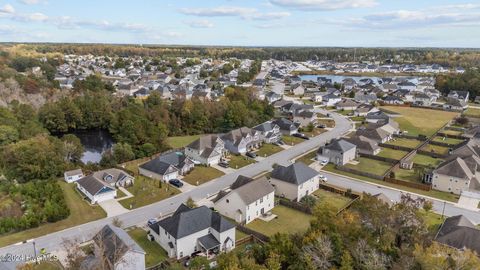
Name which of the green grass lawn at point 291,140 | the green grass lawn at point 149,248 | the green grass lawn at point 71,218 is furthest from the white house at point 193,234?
the green grass lawn at point 291,140

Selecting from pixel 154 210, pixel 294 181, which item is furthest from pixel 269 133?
pixel 154 210

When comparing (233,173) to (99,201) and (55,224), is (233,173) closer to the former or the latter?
(99,201)

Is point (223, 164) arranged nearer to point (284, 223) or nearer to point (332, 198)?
point (332, 198)

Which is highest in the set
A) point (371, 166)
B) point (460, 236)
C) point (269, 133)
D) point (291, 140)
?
point (269, 133)

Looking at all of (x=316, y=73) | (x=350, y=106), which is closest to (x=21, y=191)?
(x=350, y=106)

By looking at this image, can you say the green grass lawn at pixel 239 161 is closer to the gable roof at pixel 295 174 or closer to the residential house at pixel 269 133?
the residential house at pixel 269 133
